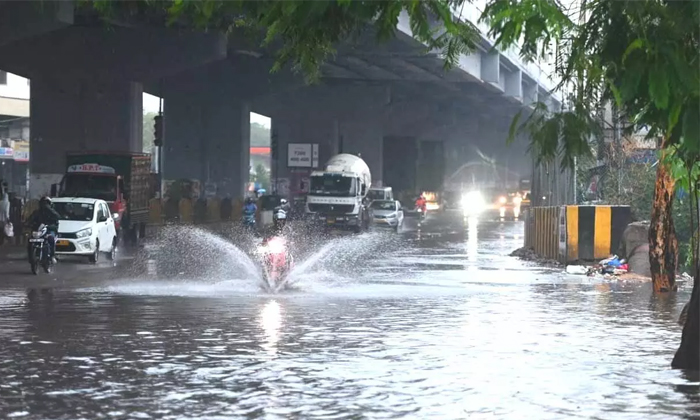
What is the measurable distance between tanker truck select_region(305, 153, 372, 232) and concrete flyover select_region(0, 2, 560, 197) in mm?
5580

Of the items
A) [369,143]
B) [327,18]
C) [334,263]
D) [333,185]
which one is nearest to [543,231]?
[334,263]

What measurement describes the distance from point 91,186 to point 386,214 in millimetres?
25353

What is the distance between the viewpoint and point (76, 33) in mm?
55531

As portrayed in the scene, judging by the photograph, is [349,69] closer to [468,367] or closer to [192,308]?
[192,308]

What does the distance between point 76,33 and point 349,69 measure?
27741mm

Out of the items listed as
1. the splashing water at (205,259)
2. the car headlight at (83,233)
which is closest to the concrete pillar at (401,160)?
the splashing water at (205,259)

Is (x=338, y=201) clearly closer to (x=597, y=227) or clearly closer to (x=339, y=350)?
(x=597, y=227)

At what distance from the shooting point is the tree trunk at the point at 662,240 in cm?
2444

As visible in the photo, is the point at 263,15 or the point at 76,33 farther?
the point at 76,33

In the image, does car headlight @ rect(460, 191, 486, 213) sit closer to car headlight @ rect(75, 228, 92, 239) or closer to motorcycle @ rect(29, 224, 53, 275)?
car headlight @ rect(75, 228, 92, 239)

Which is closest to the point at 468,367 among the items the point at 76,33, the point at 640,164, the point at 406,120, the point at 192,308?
the point at 192,308

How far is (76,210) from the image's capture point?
34.7 m

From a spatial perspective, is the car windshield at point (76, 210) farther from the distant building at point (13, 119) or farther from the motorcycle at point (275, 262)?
the distant building at point (13, 119)

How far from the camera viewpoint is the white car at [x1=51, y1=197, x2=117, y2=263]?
3294 centimetres
